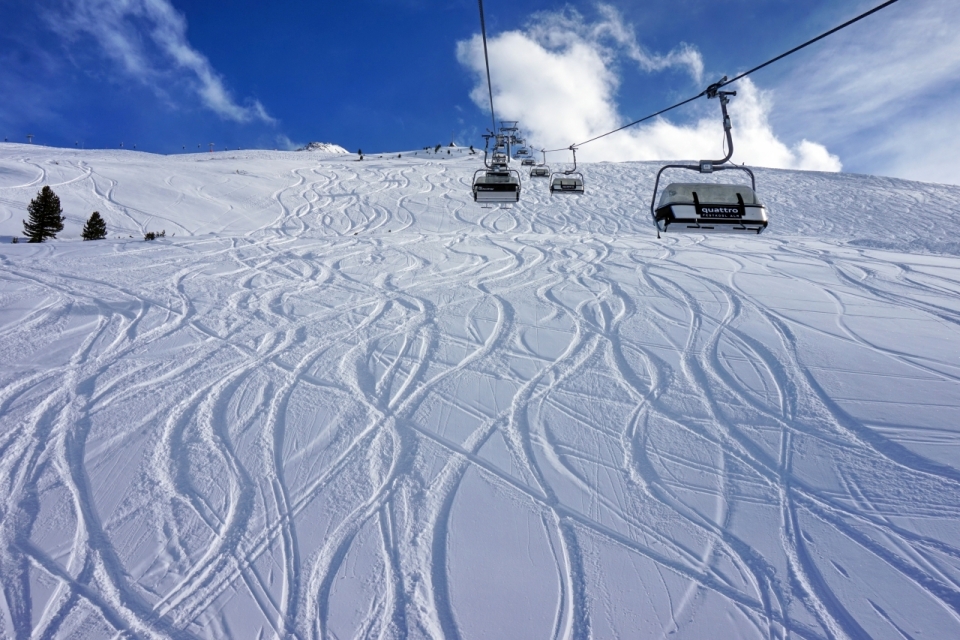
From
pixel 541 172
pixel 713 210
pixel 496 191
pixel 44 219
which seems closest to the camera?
pixel 713 210

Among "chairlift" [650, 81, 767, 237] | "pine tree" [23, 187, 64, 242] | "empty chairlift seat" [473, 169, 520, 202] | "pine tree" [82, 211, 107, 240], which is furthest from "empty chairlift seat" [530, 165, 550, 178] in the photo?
"pine tree" [23, 187, 64, 242]

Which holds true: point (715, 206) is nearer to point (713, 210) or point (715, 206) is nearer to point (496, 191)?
point (713, 210)

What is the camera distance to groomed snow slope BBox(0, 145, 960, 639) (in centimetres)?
410

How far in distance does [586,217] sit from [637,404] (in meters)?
18.9

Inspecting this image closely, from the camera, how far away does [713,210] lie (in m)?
5.87

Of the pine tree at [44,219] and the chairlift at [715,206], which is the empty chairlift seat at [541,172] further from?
the pine tree at [44,219]

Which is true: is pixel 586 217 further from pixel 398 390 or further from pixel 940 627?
pixel 940 627

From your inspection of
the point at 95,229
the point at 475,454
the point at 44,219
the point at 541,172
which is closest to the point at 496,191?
the point at 475,454

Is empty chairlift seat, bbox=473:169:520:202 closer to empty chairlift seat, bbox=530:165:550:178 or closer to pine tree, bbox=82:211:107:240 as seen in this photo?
empty chairlift seat, bbox=530:165:550:178

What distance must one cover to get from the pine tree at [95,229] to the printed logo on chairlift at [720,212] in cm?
2001

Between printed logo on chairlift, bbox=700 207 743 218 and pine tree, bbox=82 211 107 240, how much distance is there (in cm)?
2001

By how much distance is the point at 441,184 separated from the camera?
99.3 feet

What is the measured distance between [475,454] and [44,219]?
20.3 m

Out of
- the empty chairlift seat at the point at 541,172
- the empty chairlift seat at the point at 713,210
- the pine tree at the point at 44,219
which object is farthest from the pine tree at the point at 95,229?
the empty chairlift seat at the point at 713,210
